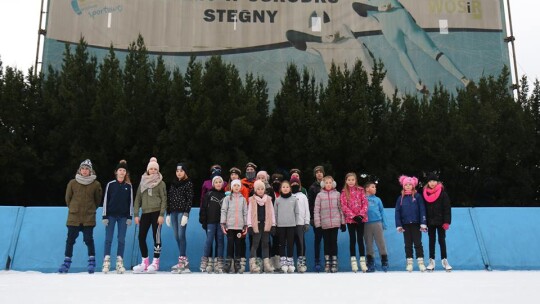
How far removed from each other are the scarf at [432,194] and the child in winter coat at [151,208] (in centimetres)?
424

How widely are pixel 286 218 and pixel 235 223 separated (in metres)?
0.81

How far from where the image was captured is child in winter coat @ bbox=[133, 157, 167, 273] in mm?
6898

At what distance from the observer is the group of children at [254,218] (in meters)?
6.93

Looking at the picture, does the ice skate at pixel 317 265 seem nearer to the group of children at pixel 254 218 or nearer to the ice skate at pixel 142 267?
the group of children at pixel 254 218

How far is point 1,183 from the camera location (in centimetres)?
1246

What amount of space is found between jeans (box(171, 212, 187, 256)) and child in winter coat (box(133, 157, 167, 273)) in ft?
0.77

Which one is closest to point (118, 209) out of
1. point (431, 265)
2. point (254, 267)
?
point (254, 267)

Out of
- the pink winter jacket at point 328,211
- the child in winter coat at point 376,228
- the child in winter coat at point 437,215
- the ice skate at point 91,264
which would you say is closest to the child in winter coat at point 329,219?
the pink winter jacket at point 328,211

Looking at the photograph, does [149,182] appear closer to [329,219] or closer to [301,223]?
[301,223]

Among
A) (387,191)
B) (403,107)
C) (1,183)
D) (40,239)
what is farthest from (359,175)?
(1,183)

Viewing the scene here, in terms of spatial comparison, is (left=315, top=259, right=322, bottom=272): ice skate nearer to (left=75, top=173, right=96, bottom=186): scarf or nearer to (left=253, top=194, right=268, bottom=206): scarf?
(left=253, top=194, right=268, bottom=206): scarf

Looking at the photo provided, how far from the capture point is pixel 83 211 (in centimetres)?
689
